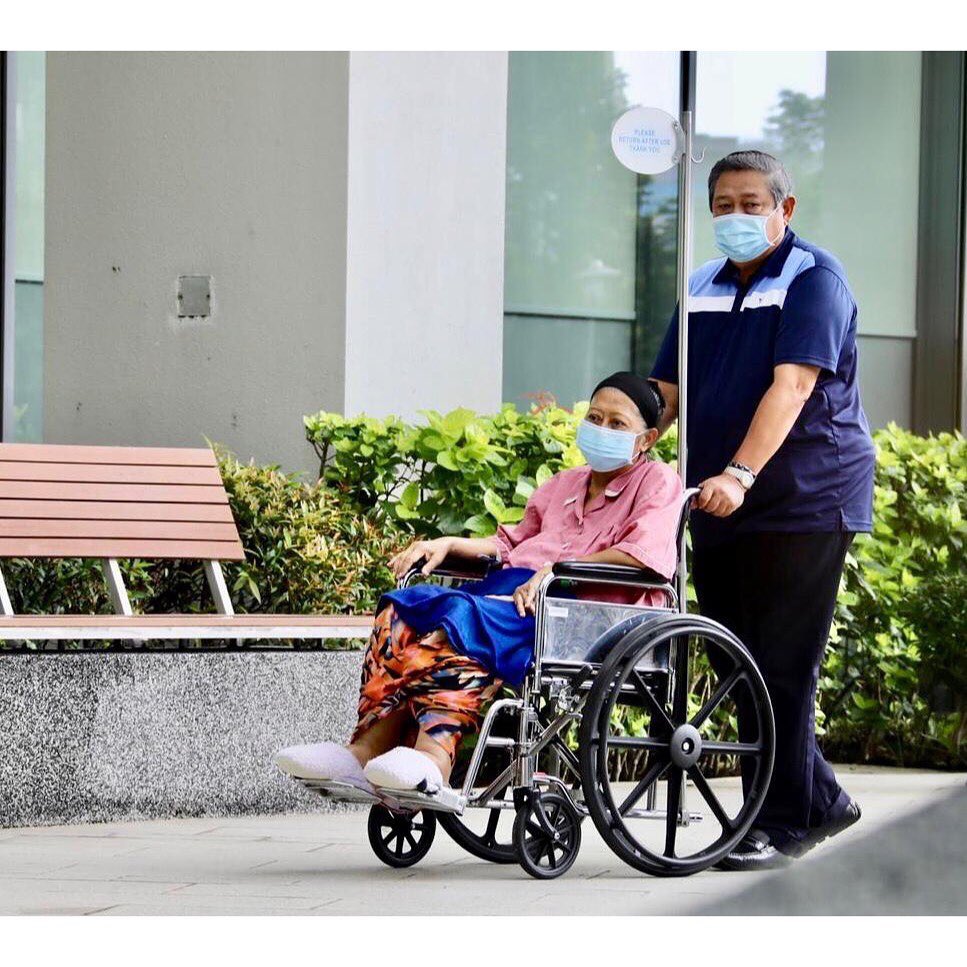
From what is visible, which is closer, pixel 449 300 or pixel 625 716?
pixel 625 716

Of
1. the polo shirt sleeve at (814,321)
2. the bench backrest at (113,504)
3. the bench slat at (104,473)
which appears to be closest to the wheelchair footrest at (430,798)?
the polo shirt sleeve at (814,321)

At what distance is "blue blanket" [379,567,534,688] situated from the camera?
4.79 meters

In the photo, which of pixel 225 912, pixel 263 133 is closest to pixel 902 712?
pixel 263 133

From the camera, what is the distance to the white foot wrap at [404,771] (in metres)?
4.53

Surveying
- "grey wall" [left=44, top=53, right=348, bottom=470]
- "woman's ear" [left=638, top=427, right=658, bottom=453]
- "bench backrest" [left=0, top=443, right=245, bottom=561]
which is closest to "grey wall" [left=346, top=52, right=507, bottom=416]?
"grey wall" [left=44, top=53, right=348, bottom=470]

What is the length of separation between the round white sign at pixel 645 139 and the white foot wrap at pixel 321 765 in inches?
72.9

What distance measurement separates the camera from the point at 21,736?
5.78 metres

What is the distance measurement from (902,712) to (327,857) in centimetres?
330

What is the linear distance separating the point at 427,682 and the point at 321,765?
332 millimetres

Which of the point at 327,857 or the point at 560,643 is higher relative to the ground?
the point at 560,643

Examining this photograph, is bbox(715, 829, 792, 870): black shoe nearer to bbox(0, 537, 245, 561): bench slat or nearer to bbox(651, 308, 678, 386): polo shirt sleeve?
bbox(651, 308, 678, 386): polo shirt sleeve

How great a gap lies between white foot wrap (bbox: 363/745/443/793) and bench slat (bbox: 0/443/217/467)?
250 centimetres
